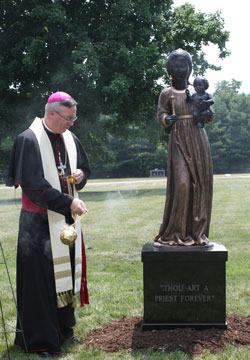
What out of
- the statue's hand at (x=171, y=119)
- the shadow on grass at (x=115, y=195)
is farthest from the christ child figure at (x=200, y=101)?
the shadow on grass at (x=115, y=195)

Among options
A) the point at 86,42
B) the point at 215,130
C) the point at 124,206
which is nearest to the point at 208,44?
the point at 86,42

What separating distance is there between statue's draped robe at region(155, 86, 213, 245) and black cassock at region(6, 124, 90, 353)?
1.08 metres

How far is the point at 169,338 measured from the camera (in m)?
4.02

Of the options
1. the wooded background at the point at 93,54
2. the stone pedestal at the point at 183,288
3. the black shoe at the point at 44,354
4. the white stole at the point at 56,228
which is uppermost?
the wooded background at the point at 93,54

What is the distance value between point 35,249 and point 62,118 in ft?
3.48

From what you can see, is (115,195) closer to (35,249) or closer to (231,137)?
(35,249)

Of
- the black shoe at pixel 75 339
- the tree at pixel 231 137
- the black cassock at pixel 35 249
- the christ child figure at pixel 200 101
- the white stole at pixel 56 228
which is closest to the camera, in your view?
the black cassock at pixel 35 249

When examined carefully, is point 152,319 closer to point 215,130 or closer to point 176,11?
point 176,11

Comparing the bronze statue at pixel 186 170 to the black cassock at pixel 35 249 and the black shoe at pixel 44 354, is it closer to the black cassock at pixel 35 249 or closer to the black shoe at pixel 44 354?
the black cassock at pixel 35 249

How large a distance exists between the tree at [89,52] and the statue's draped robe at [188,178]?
14.2 m

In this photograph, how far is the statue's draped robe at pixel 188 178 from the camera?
423cm

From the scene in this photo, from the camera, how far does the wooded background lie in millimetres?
18781

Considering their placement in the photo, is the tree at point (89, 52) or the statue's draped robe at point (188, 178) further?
the tree at point (89, 52)

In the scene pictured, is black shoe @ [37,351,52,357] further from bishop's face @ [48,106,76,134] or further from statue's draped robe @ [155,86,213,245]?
bishop's face @ [48,106,76,134]
